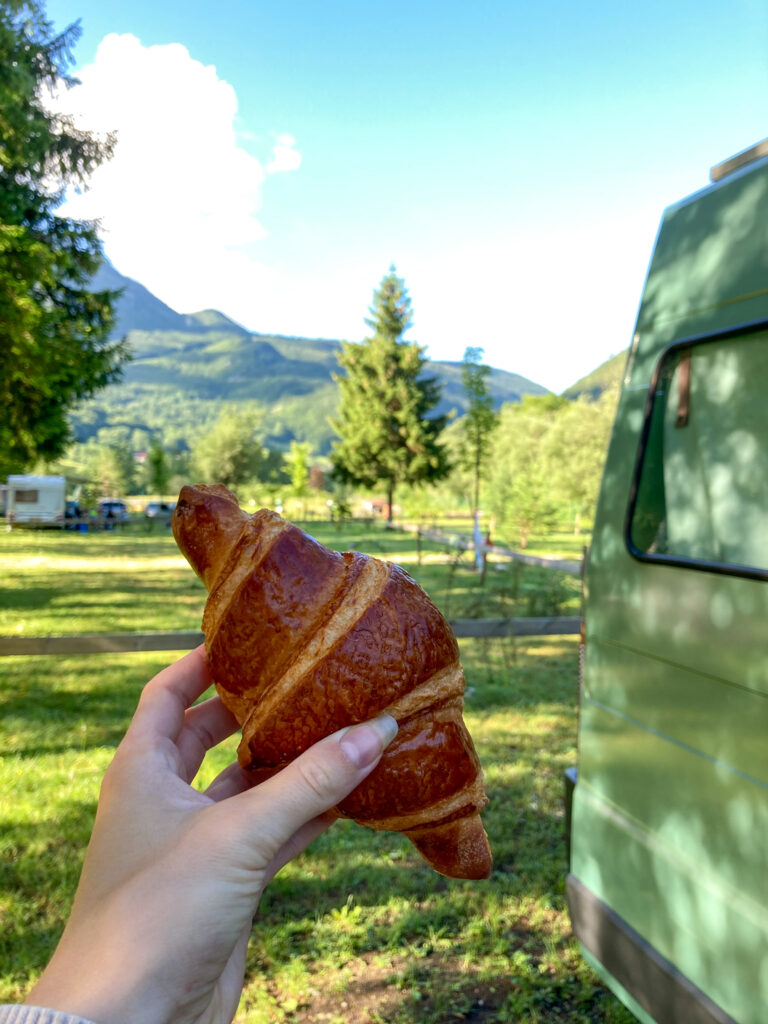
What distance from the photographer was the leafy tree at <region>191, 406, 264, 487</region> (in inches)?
2400

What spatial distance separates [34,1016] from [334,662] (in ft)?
2.55

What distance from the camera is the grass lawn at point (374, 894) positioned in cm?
321

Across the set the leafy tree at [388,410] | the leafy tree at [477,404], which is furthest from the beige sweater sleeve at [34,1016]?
the leafy tree at [388,410]

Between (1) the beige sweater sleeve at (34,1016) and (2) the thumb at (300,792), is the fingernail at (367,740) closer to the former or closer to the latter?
(2) the thumb at (300,792)

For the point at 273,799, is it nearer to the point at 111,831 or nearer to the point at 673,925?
the point at 111,831

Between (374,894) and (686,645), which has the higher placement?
(686,645)

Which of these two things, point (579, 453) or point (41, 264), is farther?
point (579, 453)

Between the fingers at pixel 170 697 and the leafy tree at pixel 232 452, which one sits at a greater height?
the leafy tree at pixel 232 452

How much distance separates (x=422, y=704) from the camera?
1612 millimetres

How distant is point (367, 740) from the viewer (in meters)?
1.43

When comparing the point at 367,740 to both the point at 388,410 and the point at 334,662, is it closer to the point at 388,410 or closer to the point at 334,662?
the point at 334,662

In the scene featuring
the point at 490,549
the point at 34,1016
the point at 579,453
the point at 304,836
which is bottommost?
the point at 490,549

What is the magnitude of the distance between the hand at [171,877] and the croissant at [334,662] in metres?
0.11

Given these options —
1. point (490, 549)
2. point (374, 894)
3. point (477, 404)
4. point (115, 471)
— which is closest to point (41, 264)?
point (490, 549)
